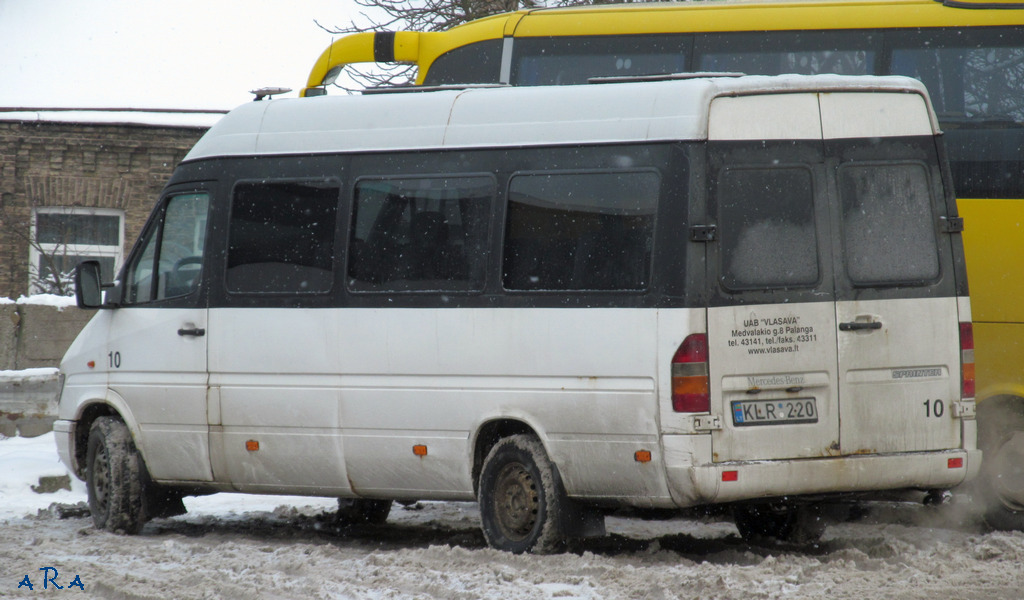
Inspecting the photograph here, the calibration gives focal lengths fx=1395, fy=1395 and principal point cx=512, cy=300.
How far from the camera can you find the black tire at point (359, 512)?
9.82 metres

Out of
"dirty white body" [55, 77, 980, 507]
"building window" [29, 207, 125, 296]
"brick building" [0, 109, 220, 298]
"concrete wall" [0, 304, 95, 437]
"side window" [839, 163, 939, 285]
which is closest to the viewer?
"dirty white body" [55, 77, 980, 507]

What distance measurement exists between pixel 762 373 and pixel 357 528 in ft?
12.1

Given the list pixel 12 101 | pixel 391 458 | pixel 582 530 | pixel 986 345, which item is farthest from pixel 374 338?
pixel 12 101

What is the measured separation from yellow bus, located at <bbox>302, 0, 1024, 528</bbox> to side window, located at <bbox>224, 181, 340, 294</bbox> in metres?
1.47

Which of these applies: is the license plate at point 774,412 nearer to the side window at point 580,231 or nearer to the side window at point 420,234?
the side window at point 580,231

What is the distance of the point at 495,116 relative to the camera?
789 cm

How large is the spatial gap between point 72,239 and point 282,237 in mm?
13616

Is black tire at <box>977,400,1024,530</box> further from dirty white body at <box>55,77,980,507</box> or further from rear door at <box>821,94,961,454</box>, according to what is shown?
rear door at <box>821,94,961,454</box>

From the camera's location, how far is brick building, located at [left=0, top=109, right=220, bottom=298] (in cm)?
2094

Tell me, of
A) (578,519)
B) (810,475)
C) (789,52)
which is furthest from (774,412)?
(789,52)

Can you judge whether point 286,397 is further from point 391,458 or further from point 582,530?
point 582,530

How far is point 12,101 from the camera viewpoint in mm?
22062

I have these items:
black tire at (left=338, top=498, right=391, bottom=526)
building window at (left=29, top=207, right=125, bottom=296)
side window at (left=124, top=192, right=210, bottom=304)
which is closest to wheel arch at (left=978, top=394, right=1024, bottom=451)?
black tire at (left=338, top=498, right=391, bottom=526)

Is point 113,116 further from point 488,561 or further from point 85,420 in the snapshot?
point 488,561
